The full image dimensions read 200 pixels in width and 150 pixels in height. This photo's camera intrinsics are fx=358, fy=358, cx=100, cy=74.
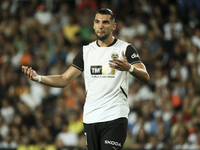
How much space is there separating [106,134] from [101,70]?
84 centimetres

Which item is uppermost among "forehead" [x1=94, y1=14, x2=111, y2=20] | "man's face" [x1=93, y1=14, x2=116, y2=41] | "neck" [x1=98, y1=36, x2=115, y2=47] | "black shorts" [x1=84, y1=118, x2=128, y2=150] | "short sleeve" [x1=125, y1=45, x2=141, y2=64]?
"forehead" [x1=94, y1=14, x2=111, y2=20]

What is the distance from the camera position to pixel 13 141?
1027 cm

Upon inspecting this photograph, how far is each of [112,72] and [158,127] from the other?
5093 millimetres

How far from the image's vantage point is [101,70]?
4762 millimetres

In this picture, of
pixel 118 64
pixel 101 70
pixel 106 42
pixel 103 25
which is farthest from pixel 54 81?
pixel 118 64

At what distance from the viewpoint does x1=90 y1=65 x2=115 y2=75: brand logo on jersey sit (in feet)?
15.5

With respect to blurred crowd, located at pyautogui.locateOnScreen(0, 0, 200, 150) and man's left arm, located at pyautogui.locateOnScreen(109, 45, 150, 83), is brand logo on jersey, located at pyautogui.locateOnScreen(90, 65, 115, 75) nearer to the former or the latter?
man's left arm, located at pyautogui.locateOnScreen(109, 45, 150, 83)

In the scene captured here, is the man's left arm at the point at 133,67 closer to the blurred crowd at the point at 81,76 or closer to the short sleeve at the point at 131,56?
the short sleeve at the point at 131,56

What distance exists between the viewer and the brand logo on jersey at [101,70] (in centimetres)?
473

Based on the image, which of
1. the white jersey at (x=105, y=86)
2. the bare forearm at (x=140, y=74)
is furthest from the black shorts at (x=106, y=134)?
the bare forearm at (x=140, y=74)

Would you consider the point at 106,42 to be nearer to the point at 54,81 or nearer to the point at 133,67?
the point at 133,67

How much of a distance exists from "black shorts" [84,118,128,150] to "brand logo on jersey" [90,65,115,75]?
25.0 inches

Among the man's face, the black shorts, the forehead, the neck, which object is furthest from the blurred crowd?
the forehead

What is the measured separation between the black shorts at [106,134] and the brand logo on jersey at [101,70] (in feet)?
2.08
